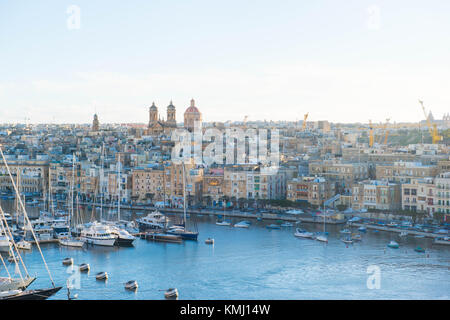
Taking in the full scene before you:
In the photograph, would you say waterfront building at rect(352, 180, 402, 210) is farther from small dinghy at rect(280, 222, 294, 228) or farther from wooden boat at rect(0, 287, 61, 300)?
wooden boat at rect(0, 287, 61, 300)

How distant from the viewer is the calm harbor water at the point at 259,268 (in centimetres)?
782

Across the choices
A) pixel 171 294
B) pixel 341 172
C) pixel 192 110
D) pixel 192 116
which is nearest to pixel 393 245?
pixel 171 294

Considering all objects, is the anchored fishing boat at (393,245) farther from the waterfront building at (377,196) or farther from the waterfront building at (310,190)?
the waterfront building at (310,190)

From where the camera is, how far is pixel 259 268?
9.21m

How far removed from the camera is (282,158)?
2131cm

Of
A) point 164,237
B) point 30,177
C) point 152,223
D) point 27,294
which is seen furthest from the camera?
point 30,177

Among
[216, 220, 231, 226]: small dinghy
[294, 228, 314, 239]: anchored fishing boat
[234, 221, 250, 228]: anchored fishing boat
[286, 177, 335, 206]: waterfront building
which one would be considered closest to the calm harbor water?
[294, 228, 314, 239]: anchored fishing boat

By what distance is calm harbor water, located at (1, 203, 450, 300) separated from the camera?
782 cm

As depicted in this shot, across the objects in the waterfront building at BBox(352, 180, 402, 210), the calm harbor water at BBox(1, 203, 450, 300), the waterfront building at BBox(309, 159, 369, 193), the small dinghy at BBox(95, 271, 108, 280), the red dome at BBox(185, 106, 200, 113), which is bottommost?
the calm harbor water at BBox(1, 203, 450, 300)

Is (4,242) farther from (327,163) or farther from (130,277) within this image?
(327,163)

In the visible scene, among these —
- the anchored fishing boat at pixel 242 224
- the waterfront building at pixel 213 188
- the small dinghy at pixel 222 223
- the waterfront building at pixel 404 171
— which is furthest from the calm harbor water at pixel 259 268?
the waterfront building at pixel 213 188

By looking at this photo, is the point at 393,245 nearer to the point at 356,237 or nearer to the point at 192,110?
the point at 356,237
